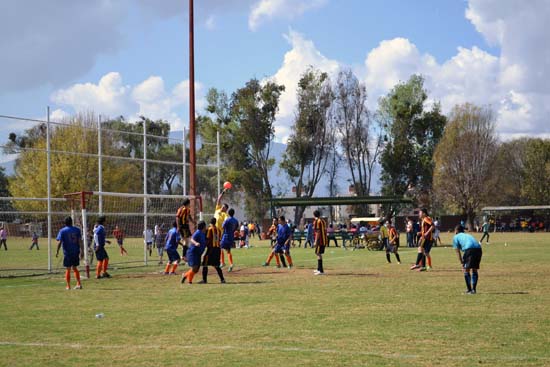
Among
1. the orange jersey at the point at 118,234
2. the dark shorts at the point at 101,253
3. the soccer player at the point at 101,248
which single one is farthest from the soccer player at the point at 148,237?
the dark shorts at the point at 101,253

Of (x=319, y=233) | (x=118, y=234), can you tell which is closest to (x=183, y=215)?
(x=319, y=233)

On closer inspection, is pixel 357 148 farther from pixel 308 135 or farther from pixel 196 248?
pixel 196 248

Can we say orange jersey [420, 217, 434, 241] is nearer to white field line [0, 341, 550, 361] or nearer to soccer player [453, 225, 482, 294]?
soccer player [453, 225, 482, 294]

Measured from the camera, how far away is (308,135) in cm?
7612

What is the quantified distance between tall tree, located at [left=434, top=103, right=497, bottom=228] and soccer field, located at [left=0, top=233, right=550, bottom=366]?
6191cm

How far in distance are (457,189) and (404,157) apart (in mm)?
8317

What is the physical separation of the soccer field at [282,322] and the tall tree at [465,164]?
2437 inches

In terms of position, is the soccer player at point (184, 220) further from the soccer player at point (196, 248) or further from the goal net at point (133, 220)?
the goal net at point (133, 220)

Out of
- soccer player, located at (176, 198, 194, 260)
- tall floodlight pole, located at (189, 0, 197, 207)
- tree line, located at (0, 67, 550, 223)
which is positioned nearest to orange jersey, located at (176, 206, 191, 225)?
soccer player, located at (176, 198, 194, 260)

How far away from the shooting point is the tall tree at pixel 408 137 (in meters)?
79.8

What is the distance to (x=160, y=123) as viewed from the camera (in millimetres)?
89125

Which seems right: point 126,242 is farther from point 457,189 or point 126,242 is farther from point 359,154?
point 457,189

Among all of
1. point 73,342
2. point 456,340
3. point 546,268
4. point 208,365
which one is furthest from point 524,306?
point 546,268

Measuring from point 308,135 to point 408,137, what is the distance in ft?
42.1
